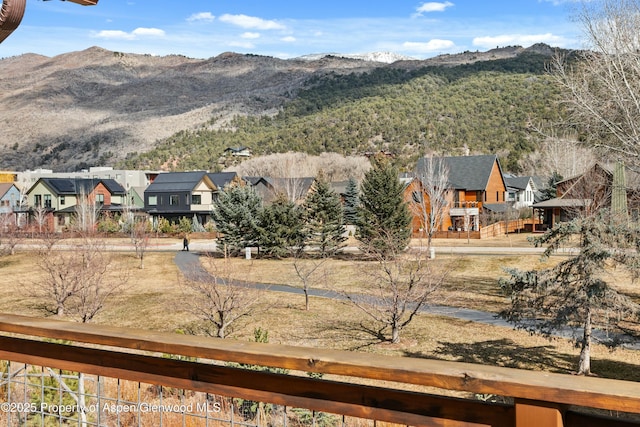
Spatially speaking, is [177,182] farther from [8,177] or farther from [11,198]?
[8,177]

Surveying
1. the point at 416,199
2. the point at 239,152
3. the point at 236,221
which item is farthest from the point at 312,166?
the point at 236,221

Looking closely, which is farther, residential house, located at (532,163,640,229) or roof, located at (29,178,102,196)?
roof, located at (29,178,102,196)

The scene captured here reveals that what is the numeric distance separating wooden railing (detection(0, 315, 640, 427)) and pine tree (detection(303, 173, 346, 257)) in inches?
1321

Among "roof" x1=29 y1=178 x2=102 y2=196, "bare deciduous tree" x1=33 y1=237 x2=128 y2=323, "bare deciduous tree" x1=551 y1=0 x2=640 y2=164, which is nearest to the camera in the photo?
"bare deciduous tree" x1=551 y1=0 x2=640 y2=164

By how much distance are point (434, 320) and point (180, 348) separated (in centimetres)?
1852

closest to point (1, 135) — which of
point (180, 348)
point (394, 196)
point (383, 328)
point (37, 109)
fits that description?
point (37, 109)

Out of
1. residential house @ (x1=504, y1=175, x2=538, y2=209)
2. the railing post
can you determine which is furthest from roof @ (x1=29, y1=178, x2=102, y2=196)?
the railing post

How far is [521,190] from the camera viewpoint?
61.8 meters

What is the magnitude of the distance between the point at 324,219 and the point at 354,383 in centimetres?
3535

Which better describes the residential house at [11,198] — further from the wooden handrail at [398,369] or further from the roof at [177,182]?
the wooden handrail at [398,369]

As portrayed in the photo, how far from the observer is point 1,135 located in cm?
15075

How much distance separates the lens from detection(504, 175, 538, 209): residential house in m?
60.1

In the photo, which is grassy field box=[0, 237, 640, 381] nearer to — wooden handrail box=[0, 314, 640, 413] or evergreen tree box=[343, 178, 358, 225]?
wooden handrail box=[0, 314, 640, 413]

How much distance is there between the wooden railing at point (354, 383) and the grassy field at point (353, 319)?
45.3 ft
